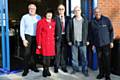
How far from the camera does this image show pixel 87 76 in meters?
8.62

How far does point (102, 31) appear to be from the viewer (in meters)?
8.04

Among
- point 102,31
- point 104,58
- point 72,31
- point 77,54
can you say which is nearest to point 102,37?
point 102,31

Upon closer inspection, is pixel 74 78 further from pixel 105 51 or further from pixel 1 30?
pixel 1 30

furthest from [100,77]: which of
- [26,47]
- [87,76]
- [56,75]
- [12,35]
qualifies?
[12,35]

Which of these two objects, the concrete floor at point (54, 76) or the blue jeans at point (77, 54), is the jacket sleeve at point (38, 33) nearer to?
the concrete floor at point (54, 76)

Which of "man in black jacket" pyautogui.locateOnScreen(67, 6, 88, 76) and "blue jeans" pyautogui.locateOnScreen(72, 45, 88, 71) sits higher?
"man in black jacket" pyautogui.locateOnScreen(67, 6, 88, 76)

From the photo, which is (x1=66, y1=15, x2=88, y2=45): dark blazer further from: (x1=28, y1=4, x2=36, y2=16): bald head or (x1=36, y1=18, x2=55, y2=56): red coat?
(x1=28, y1=4, x2=36, y2=16): bald head

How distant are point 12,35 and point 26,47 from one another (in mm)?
1087

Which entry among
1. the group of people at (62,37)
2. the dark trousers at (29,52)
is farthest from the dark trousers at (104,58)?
the dark trousers at (29,52)

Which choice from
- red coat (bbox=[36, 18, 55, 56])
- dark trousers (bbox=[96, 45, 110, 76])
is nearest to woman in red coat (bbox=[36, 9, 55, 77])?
red coat (bbox=[36, 18, 55, 56])

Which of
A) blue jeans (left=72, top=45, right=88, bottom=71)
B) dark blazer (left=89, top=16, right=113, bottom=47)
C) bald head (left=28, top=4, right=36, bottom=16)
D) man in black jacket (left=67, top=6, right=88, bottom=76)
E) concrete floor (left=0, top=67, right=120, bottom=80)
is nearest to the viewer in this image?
dark blazer (left=89, top=16, right=113, bottom=47)

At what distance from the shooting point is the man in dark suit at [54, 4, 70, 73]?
8430 mm

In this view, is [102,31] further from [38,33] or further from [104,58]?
[38,33]

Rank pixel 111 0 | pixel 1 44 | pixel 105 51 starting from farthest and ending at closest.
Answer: pixel 111 0, pixel 1 44, pixel 105 51
